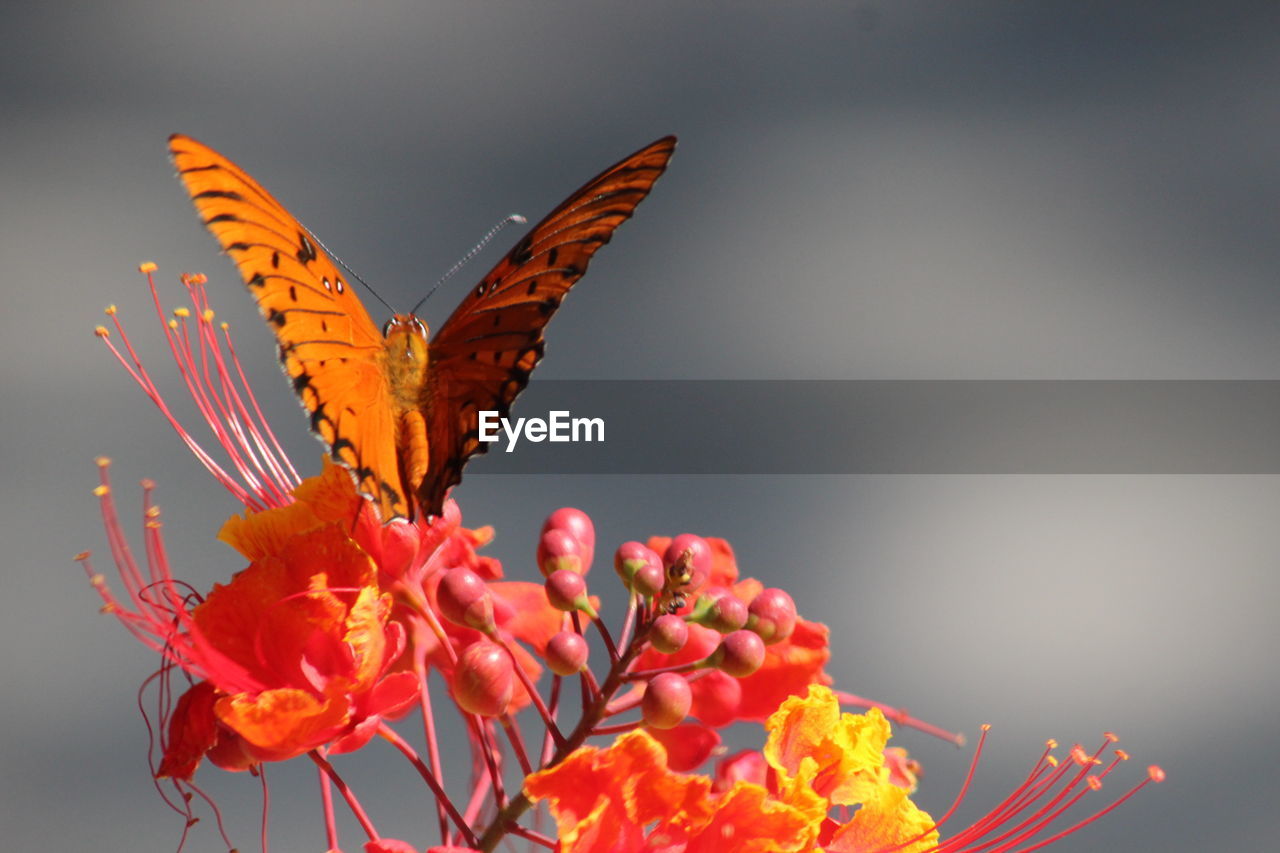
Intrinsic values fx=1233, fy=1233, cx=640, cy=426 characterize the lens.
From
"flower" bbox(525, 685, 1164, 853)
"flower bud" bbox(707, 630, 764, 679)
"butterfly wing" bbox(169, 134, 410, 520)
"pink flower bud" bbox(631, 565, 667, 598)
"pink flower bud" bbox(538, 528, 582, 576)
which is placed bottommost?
"flower" bbox(525, 685, 1164, 853)

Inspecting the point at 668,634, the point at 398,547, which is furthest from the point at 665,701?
the point at 398,547

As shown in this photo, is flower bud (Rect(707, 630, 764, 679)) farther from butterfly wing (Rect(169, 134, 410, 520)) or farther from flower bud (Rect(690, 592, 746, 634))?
butterfly wing (Rect(169, 134, 410, 520))

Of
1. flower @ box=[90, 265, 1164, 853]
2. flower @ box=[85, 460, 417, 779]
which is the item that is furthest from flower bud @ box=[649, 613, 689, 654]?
flower @ box=[85, 460, 417, 779]

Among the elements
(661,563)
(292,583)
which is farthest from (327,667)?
(661,563)

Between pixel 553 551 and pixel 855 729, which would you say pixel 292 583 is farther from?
pixel 855 729

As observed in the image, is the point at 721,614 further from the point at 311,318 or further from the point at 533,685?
the point at 311,318

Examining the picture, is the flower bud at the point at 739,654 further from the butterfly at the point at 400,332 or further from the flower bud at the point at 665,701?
the butterfly at the point at 400,332

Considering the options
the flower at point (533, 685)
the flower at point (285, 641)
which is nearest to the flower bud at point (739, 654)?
the flower at point (533, 685)
